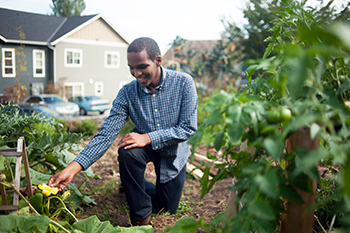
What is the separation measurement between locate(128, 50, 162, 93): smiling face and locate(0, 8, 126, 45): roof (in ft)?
6.01

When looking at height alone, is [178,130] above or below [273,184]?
below

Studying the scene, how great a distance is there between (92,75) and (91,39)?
53.4 inches

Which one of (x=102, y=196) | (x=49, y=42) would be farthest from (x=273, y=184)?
(x=49, y=42)

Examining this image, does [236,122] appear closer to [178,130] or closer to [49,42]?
[178,130]

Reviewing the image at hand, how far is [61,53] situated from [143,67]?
9.54 feet

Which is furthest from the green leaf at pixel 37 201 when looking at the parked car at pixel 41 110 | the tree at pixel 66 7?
the tree at pixel 66 7

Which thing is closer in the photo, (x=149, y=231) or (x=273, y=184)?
(x=273, y=184)

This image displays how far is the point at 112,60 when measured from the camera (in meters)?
6.28

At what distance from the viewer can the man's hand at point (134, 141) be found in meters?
1.78

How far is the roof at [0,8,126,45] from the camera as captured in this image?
307 cm

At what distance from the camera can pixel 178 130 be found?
1.93m

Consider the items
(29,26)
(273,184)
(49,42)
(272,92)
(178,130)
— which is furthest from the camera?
(49,42)

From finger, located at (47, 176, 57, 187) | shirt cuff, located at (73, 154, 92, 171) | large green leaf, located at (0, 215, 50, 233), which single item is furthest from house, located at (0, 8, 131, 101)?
large green leaf, located at (0, 215, 50, 233)

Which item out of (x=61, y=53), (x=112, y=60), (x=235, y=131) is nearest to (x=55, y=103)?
(x=61, y=53)
